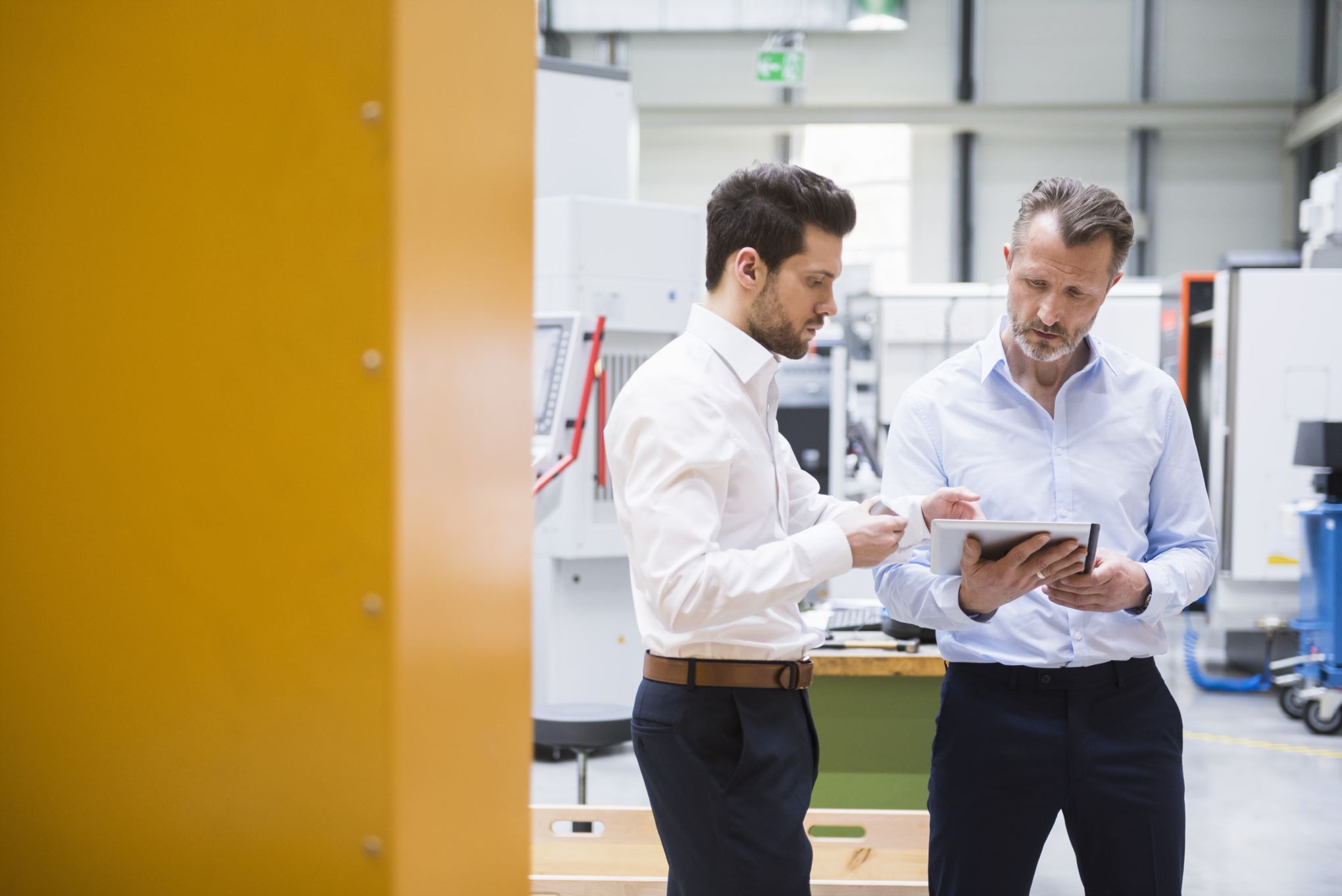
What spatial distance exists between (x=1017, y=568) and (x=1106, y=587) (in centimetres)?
15

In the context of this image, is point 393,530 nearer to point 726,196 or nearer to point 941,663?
point 726,196

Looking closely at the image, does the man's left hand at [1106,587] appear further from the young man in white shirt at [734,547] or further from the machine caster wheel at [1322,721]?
the machine caster wheel at [1322,721]

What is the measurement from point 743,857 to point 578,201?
3.74 m

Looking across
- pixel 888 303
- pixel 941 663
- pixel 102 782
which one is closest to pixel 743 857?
pixel 102 782

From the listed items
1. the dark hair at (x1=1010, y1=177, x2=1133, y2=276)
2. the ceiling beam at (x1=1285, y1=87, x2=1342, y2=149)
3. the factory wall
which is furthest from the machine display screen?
the ceiling beam at (x1=1285, y1=87, x2=1342, y2=149)

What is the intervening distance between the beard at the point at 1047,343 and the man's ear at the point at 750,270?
466 millimetres

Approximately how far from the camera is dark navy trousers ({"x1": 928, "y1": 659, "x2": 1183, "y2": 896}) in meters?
1.72

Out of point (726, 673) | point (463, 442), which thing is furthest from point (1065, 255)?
point (463, 442)

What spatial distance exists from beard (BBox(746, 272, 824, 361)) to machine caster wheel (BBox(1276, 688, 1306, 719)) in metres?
5.54

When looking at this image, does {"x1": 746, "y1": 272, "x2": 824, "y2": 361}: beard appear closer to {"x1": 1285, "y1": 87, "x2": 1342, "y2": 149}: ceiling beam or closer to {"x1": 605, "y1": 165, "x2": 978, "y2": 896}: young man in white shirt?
{"x1": 605, "y1": 165, "x2": 978, "y2": 896}: young man in white shirt

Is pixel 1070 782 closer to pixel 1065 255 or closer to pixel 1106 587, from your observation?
pixel 1106 587

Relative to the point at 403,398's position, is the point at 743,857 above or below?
below

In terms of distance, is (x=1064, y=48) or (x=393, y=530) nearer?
(x=393, y=530)

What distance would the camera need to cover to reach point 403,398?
33.6 inches
